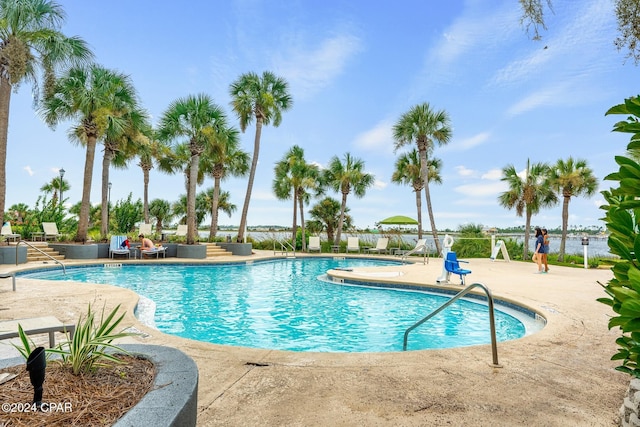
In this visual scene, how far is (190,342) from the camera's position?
13.2ft

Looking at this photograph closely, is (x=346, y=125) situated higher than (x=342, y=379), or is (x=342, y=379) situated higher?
(x=346, y=125)

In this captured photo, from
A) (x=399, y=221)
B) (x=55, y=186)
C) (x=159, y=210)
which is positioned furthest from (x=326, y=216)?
(x=55, y=186)

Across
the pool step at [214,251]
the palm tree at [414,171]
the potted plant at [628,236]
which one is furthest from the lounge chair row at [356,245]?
the potted plant at [628,236]

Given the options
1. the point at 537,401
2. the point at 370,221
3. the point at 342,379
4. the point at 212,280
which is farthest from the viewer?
the point at 370,221

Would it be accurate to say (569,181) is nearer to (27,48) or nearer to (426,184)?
(426,184)

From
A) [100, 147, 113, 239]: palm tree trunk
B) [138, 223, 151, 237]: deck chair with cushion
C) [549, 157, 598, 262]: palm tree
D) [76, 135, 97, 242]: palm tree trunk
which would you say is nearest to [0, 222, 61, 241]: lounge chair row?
[100, 147, 113, 239]: palm tree trunk

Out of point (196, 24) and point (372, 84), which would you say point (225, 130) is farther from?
point (372, 84)

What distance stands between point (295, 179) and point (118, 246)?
11149 millimetres

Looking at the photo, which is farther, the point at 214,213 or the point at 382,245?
the point at 214,213

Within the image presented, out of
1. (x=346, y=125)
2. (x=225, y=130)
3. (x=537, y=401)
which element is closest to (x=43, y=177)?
(x=225, y=130)

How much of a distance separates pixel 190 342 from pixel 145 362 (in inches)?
77.6

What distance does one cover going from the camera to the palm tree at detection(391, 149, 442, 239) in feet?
75.3

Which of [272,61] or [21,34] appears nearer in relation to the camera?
[21,34]

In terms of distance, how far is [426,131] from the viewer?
21.2 meters
